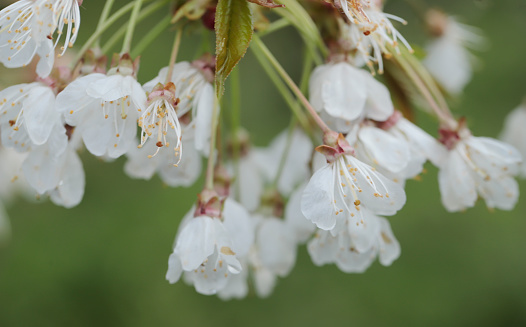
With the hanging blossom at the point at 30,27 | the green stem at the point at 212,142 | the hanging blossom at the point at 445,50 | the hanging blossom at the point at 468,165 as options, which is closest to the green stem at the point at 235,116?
the green stem at the point at 212,142

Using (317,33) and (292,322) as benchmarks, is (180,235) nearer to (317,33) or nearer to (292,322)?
(317,33)

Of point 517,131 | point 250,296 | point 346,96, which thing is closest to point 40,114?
point 346,96

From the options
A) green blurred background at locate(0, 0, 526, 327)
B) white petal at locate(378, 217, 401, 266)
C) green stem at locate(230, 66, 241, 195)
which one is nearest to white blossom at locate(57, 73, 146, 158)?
green stem at locate(230, 66, 241, 195)

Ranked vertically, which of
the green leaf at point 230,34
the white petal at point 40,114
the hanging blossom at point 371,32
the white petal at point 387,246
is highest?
the green leaf at point 230,34

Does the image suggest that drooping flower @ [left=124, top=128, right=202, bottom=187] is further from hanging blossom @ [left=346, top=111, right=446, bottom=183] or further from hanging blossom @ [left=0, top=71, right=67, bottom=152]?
hanging blossom @ [left=346, top=111, right=446, bottom=183]

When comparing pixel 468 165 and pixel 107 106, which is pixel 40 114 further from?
pixel 468 165

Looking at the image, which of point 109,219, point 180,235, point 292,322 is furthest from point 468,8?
point 180,235

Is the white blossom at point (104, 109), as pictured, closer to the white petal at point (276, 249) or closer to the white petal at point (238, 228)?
the white petal at point (238, 228)
